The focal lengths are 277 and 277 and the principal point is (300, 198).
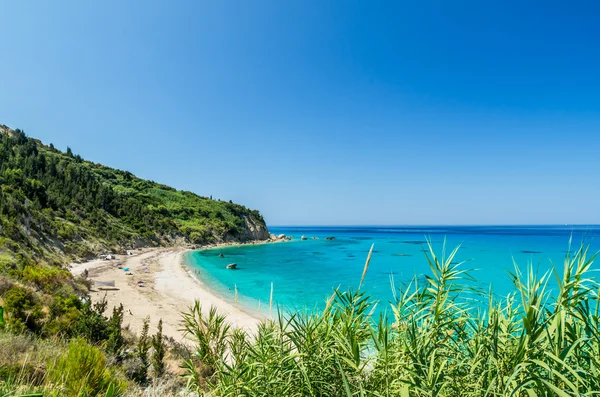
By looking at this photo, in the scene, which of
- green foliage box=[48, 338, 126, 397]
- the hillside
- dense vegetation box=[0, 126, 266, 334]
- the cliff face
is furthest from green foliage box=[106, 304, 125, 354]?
the cliff face

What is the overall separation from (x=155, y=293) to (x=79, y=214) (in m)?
26.5

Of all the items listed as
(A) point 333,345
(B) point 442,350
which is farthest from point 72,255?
(B) point 442,350

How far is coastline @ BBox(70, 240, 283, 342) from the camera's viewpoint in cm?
1697

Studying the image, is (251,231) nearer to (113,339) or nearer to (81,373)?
(113,339)

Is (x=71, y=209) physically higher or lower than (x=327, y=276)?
higher

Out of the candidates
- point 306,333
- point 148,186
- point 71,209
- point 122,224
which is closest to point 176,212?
point 148,186

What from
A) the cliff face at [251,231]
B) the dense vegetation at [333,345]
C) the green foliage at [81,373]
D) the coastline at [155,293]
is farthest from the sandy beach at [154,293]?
the cliff face at [251,231]

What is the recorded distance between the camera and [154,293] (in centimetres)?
2372

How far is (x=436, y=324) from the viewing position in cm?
367

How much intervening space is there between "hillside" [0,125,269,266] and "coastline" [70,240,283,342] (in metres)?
4.05

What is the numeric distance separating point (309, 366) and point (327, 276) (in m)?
32.7

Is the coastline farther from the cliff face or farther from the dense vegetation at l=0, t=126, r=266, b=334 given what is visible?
the cliff face

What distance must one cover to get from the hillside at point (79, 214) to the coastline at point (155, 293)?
13.3 feet

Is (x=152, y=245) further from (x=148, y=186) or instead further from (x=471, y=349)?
(x=471, y=349)
